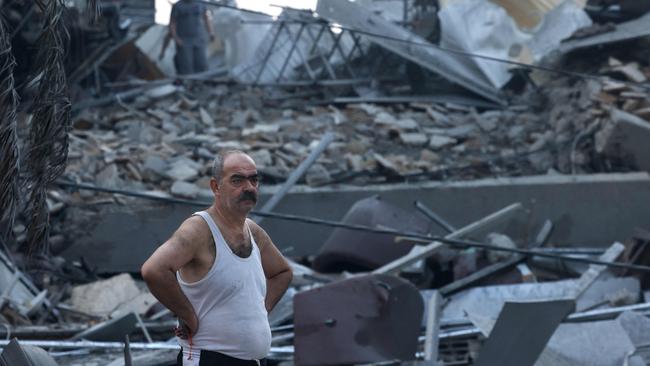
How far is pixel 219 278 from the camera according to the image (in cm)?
491

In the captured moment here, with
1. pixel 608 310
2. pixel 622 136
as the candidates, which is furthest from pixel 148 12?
pixel 608 310

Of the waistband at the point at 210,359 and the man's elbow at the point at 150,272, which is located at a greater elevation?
the man's elbow at the point at 150,272

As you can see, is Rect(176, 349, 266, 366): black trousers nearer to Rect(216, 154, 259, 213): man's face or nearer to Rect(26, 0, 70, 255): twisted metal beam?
Rect(216, 154, 259, 213): man's face

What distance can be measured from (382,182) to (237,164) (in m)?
8.28

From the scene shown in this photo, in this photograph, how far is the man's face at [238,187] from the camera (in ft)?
16.4

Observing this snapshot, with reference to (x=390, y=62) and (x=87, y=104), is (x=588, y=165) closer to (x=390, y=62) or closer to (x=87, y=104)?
(x=390, y=62)

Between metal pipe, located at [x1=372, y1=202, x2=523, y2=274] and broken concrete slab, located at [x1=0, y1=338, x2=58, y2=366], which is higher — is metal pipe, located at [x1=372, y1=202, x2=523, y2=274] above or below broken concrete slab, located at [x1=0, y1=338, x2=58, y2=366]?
below

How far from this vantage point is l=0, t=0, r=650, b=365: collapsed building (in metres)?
8.47

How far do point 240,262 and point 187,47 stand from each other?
14510 millimetres

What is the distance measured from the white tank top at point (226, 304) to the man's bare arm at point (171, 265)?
0.08 meters

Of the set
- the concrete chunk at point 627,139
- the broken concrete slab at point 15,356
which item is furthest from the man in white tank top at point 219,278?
the concrete chunk at point 627,139

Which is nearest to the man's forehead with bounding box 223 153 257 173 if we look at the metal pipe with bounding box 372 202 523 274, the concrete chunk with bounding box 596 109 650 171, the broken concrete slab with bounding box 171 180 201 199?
the metal pipe with bounding box 372 202 523 274

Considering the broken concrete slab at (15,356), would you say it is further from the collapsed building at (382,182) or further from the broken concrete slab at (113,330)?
the broken concrete slab at (113,330)

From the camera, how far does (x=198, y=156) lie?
550 inches
